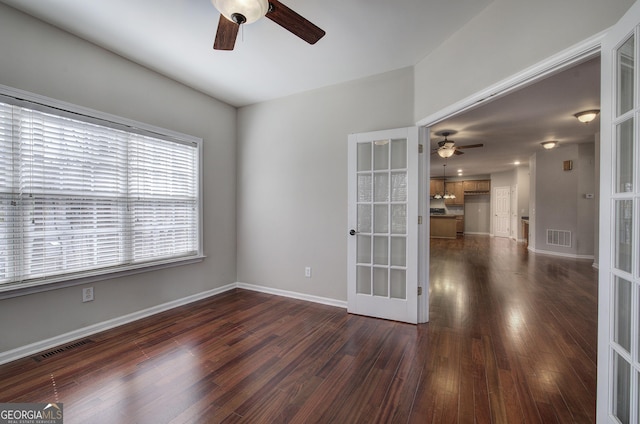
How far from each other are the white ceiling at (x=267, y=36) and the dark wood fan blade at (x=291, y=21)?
0.35 meters

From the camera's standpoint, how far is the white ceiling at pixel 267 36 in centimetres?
A: 214

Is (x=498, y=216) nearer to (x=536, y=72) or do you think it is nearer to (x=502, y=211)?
(x=502, y=211)

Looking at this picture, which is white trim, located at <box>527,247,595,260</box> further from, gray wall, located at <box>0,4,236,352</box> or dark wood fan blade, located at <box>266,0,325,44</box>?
dark wood fan blade, located at <box>266,0,325,44</box>

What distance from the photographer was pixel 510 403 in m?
1.74

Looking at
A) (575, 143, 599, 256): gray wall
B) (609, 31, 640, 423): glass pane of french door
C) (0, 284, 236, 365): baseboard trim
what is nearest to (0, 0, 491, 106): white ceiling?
(609, 31, 640, 423): glass pane of french door

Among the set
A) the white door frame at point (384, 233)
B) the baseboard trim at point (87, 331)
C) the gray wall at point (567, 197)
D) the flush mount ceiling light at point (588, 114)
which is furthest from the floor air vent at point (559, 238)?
the baseboard trim at point (87, 331)

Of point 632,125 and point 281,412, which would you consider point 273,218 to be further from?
point 632,125

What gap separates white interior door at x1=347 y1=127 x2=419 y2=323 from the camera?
9.68ft

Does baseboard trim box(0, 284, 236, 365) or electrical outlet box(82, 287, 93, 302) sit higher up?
electrical outlet box(82, 287, 93, 302)

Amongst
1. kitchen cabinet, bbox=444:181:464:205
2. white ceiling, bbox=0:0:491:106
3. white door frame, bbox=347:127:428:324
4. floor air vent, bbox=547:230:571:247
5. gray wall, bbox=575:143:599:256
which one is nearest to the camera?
white ceiling, bbox=0:0:491:106

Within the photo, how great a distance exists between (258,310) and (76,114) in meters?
2.73

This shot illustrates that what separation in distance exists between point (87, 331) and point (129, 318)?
37 centimetres

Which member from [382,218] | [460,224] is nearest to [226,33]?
[382,218]

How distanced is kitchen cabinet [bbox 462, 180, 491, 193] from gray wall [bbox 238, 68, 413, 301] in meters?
10.0
